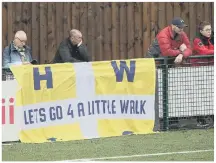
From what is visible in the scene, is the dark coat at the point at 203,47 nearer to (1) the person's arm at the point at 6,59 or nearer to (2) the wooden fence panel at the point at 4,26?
(1) the person's arm at the point at 6,59

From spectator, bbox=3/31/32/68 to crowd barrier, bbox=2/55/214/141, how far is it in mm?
2170

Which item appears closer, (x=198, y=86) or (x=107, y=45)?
(x=198, y=86)

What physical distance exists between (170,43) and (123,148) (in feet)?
9.45

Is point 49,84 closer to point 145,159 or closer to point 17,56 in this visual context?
point 17,56

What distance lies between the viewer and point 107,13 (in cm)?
1914

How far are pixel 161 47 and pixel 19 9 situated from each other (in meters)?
3.80

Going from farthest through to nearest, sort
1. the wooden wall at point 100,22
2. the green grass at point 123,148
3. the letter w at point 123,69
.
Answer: the wooden wall at point 100,22, the letter w at point 123,69, the green grass at point 123,148

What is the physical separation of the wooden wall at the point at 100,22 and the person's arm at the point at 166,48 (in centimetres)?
331

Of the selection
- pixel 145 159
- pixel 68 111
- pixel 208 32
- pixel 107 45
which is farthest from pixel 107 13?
pixel 145 159

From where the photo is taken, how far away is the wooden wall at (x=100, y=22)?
18656mm

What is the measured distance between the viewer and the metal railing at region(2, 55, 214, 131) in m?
15.5

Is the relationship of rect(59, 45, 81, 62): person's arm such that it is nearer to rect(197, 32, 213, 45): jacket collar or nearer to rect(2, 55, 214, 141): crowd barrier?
rect(2, 55, 214, 141): crowd barrier

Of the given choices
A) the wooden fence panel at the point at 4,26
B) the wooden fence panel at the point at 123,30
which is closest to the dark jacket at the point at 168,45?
the wooden fence panel at the point at 123,30

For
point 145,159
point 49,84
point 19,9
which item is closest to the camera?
point 145,159
